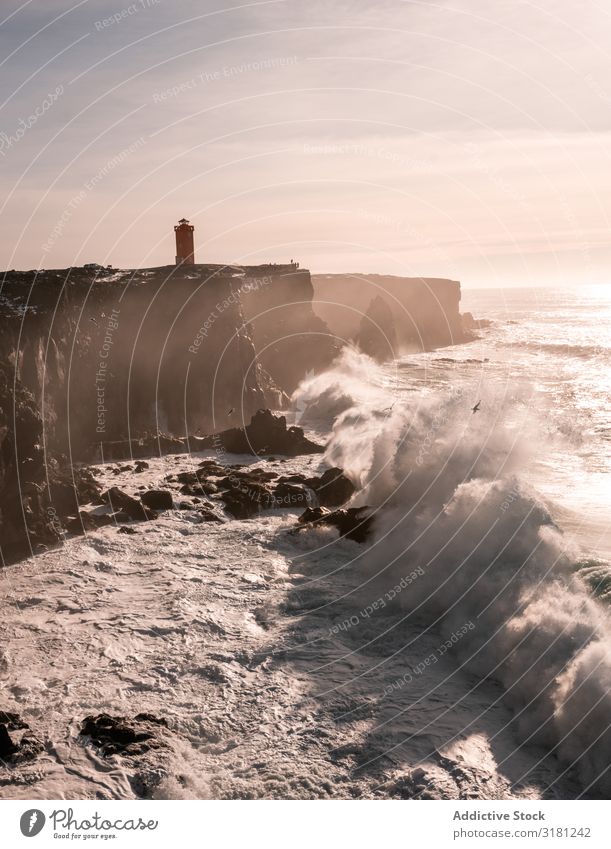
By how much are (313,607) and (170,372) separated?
28.3 m

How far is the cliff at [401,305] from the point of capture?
10312cm

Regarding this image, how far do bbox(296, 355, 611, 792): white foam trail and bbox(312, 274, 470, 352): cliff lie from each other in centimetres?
5973

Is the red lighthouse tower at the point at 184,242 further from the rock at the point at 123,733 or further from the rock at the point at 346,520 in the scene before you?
the rock at the point at 123,733

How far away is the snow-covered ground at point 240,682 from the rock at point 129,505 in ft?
10.2

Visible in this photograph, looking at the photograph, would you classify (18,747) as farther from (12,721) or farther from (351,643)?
(351,643)

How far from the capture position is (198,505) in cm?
3347

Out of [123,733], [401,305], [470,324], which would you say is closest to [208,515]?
[123,733]

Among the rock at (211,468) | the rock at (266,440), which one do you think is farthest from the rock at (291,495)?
the rock at (266,440)

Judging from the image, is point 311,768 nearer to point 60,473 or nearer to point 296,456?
point 60,473

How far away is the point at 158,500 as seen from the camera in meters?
33.1

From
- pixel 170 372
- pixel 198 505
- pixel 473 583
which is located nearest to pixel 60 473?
pixel 198 505

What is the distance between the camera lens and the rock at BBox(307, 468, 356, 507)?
34438 millimetres

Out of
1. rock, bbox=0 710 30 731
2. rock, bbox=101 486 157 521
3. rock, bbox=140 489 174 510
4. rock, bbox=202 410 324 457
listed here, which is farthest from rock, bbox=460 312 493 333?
rock, bbox=0 710 30 731

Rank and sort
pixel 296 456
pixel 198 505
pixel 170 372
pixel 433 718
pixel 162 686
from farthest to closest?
pixel 170 372, pixel 296 456, pixel 198 505, pixel 162 686, pixel 433 718
